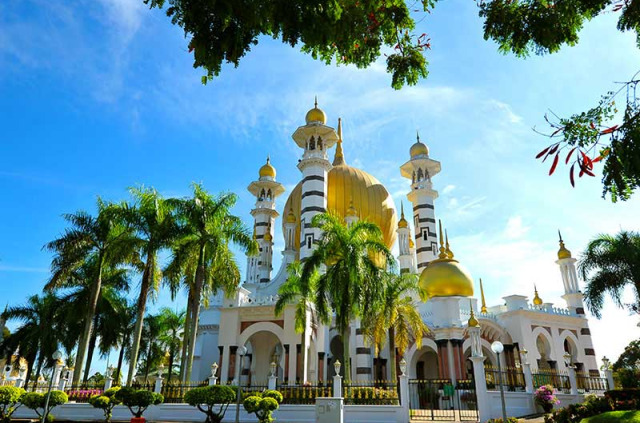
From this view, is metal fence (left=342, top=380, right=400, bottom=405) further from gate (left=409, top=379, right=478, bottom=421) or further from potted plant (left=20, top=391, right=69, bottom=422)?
potted plant (left=20, top=391, right=69, bottom=422)

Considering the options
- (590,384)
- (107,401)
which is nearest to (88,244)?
(107,401)

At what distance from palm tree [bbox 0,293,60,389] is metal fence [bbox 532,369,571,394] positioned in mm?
26893

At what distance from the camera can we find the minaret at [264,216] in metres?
40.4

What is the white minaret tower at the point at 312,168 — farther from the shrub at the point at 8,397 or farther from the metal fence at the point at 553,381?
the shrub at the point at 8,397

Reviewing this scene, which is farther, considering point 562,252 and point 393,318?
point 562,252

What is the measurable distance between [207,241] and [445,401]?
15.1 metres

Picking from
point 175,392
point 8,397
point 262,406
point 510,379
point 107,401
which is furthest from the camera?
point 510,379

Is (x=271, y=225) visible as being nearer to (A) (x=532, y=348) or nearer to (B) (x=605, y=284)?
(A) (x=532, y=348)

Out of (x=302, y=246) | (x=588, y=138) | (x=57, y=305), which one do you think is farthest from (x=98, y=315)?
(x=588, y=138)

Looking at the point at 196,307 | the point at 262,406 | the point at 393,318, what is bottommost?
the point at 262,406

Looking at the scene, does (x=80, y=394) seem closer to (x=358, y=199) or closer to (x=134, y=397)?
(x=134, y=397)

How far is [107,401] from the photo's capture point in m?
17.3

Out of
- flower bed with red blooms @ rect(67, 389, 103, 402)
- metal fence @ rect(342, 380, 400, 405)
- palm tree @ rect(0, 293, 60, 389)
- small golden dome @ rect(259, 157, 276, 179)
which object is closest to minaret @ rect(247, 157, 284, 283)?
small golden dome @ rect(259, 157, 276, 179)

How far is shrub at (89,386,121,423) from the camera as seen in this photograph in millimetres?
17188
